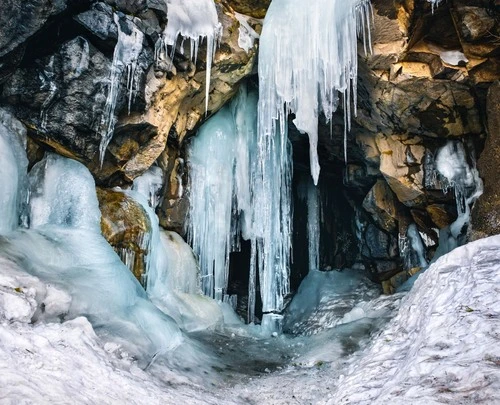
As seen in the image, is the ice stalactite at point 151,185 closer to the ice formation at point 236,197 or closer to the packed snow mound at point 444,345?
the ice formation at point 236,197

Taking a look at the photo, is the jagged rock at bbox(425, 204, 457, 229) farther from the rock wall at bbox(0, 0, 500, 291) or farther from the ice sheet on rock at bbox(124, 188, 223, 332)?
the ice sheet on rock at bbox(124, 188, 223, 332)

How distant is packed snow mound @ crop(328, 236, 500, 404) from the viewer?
3951 millimetres

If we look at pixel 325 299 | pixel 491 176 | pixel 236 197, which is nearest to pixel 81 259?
pixel 236 197

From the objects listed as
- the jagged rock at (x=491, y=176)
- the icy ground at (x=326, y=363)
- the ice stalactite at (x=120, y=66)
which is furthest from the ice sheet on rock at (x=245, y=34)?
the icy ground at (x=326, y=363)

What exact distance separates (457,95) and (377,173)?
9.92ft

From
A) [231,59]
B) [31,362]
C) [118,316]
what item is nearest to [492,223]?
[231,59]

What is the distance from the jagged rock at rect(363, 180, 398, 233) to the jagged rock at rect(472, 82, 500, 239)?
9.82ft

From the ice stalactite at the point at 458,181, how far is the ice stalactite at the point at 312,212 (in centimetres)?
481

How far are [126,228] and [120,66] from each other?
3185mm

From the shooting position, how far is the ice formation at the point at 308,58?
10602mm

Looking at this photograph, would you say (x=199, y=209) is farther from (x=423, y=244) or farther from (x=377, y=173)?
(x=423, y=244)

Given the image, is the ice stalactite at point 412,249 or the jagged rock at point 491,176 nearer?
the jagged rock at point 491,176

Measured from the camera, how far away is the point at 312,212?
16.3m

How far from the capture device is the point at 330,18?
425 inches
